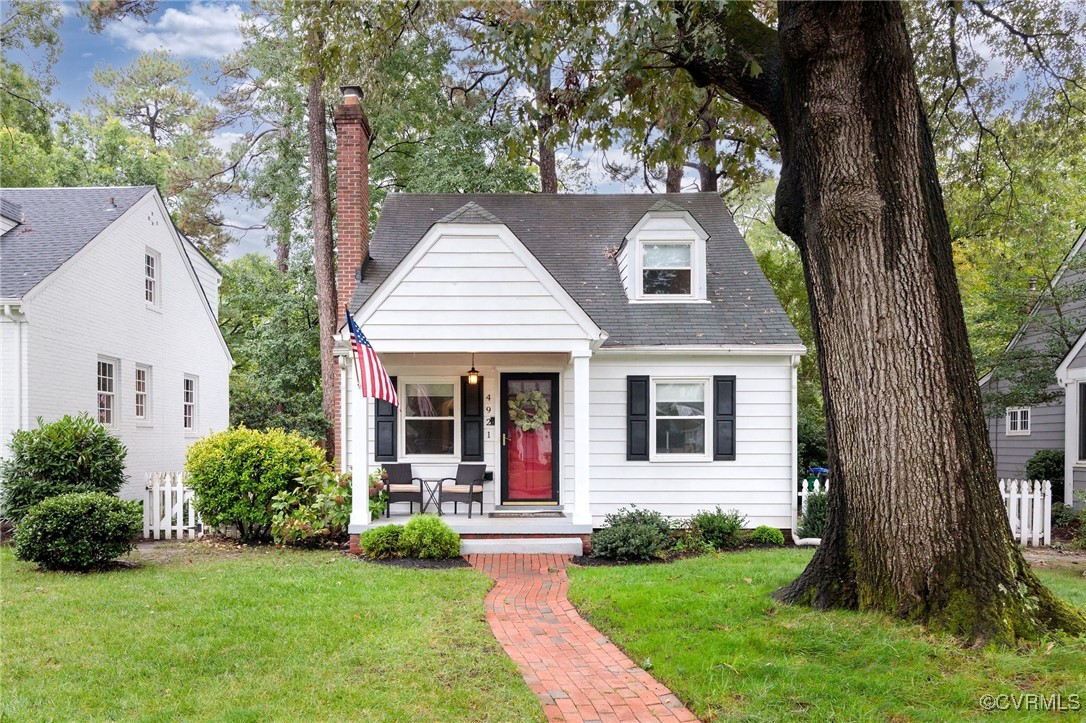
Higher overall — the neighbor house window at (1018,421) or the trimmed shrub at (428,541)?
the neighbor house window at (1018,421)

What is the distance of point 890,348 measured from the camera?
204 inches

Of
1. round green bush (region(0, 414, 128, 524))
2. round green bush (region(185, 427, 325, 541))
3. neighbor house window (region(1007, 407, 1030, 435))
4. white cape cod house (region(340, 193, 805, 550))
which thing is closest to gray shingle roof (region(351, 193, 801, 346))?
white cape cod house (region(340, 193, 805, 550))

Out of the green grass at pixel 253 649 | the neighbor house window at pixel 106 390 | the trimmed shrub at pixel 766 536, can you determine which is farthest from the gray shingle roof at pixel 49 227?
the trimmed shrub at pixel 766 536

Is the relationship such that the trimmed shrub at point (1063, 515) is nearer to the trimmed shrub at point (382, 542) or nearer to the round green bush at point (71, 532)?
the trimmed shrub at point (382, 542)

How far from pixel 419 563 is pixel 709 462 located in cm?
498

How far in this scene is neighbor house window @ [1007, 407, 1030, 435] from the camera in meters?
17.0

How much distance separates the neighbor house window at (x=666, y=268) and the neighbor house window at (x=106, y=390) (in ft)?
35.8

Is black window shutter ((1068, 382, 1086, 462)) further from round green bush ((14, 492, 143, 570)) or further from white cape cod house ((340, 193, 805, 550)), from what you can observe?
round green bush ((14, 492, 143, 570))

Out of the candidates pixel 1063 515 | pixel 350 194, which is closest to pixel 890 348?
pixel 350 194

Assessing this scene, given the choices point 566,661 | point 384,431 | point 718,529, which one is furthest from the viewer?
point 384,431

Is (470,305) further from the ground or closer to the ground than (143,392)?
further from the ground

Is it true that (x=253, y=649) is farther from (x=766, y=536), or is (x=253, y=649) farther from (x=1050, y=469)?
(x=1050, y=469)

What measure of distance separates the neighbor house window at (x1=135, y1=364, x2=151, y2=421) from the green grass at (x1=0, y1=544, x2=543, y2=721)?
7.84 meters

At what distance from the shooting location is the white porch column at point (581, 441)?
33.1 feet
